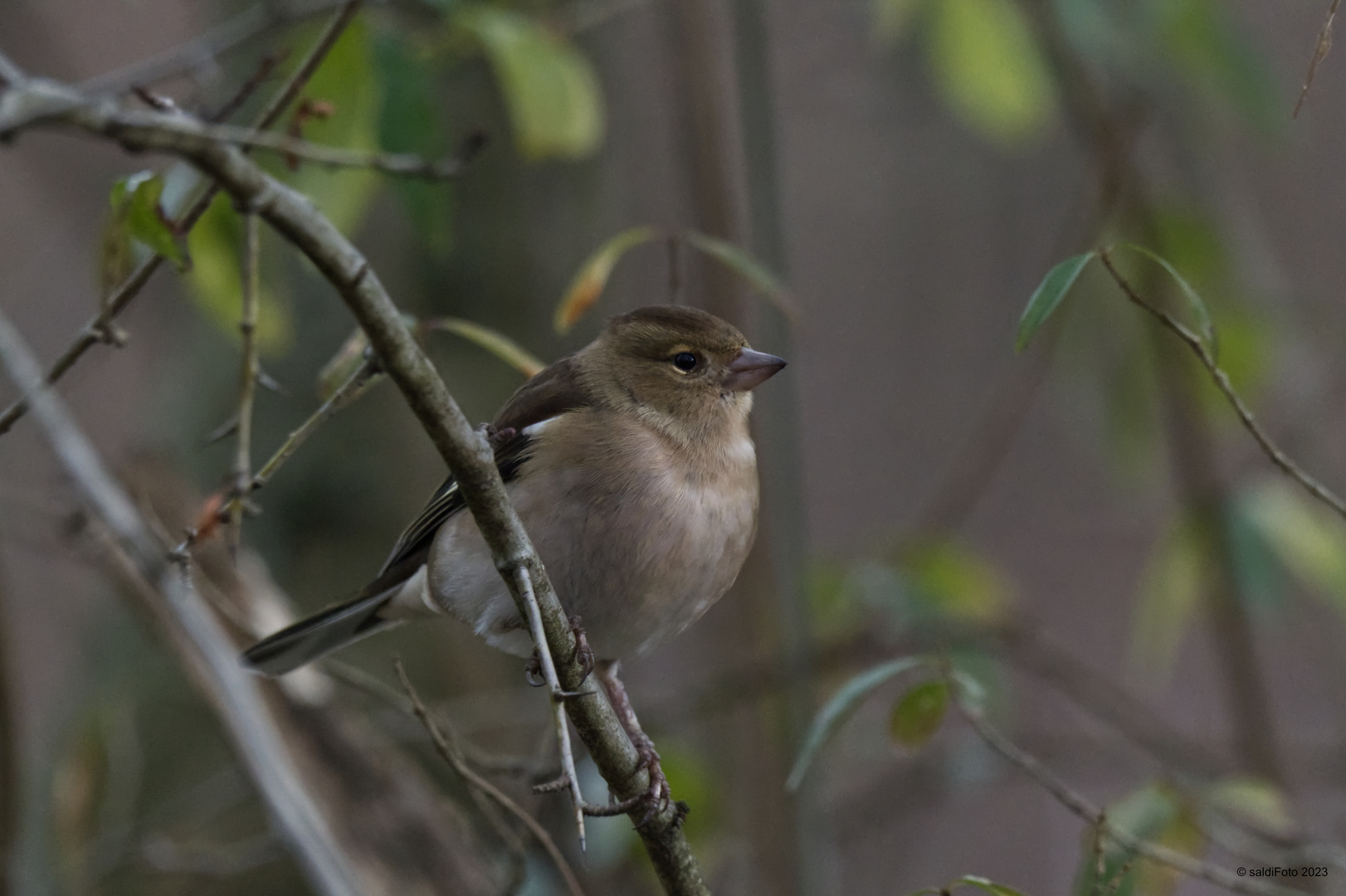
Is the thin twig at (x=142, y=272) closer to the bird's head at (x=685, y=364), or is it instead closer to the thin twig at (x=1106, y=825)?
the bird's head at (x=685, y=364)

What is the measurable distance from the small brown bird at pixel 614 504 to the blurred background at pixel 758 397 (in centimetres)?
25

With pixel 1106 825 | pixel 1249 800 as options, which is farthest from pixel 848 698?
pixel 1249 800

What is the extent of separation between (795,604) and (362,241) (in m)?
2.40

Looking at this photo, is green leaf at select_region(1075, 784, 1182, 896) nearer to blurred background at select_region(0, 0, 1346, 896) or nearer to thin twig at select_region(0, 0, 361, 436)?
blurred background at select_region(0, 0, 1346, 896)

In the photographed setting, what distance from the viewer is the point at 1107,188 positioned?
423 centimetres

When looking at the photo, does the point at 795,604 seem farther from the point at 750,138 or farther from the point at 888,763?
the point at 888,763

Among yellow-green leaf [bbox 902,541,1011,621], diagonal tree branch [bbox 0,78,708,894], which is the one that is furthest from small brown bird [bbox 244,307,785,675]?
yellow-green leaf [bbox 902,541,1011,621]

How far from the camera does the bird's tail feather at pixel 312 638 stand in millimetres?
3146

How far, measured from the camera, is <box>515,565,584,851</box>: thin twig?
1583mm

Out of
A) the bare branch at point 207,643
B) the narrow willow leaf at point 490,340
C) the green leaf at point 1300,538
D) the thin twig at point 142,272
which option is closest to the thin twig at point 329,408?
the bare branch at point 207,643

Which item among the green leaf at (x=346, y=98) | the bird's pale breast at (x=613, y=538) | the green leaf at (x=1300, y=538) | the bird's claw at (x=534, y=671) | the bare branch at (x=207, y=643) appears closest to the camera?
the bare branch at (x=207, y=643)

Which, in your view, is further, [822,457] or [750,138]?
[822,457]

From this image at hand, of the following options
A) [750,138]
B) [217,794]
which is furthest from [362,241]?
[217,794]

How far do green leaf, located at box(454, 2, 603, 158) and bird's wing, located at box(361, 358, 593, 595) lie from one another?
567 mm
